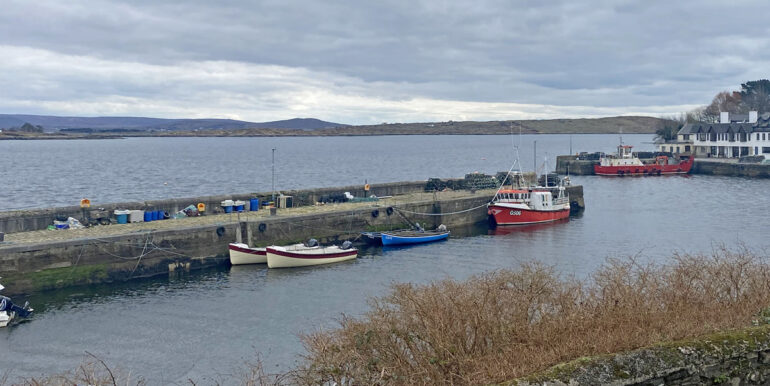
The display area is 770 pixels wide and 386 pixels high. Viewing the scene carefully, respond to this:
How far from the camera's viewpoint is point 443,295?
16.5m

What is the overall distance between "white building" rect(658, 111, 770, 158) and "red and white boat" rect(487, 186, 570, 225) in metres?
63.6

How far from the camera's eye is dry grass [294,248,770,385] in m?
13.6

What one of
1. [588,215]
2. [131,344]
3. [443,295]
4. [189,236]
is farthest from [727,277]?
[588,215]

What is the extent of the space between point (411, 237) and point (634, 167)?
6825 centimetres

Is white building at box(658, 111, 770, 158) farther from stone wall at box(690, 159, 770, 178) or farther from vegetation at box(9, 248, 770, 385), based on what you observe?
vegetation at box(9, 248, 770, 385)

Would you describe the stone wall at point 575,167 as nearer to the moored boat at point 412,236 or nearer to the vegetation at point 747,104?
the vegetation at point 747,104

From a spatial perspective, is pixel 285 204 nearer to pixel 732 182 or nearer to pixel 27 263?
pixel 27 263

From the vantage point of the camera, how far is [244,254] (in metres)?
37.2

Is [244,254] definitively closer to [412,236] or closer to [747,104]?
[412,236]

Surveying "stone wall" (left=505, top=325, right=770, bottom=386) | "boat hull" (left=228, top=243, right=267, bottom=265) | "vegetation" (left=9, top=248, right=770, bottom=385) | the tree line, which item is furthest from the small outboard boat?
the tree line

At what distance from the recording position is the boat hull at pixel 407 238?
144 ft

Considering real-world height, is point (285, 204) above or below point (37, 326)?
above

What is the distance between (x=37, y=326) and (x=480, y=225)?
34716 mm

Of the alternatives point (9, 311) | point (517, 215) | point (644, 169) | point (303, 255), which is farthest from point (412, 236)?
point (644, 169)
